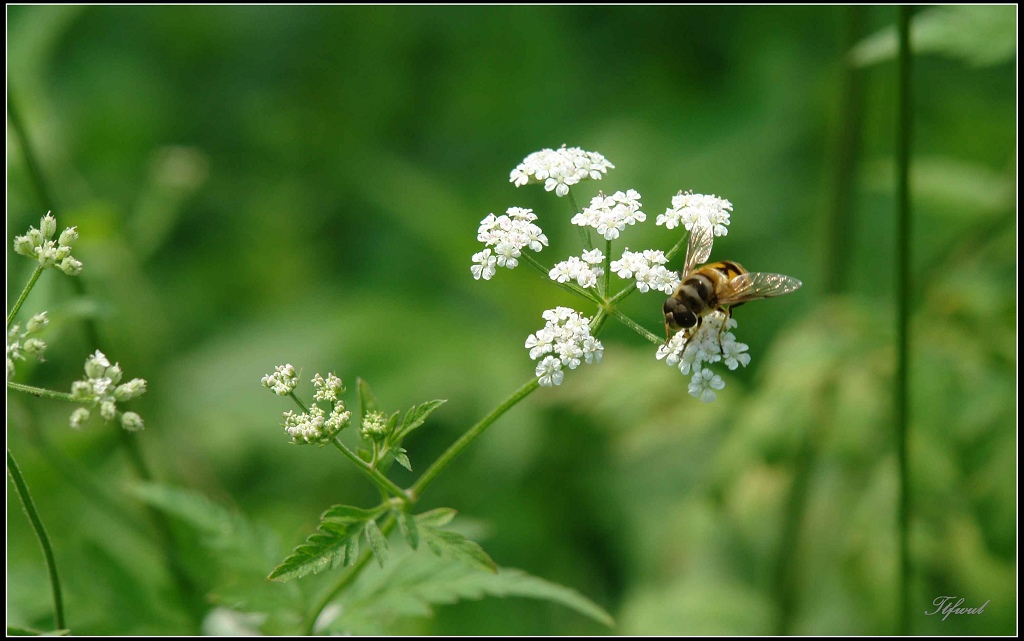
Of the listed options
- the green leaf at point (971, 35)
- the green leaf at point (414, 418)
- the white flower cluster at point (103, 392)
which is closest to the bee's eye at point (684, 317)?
the green leaf at point (414, 418)

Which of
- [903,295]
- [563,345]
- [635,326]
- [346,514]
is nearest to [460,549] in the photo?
[346,514]

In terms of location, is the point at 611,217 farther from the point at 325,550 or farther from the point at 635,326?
the point at 325,550

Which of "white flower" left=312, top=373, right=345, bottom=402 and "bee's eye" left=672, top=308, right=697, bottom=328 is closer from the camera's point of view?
"white flower" left=312, top=373, right=345, bottom=402

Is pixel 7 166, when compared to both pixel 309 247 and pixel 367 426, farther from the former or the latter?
pixel 309 247

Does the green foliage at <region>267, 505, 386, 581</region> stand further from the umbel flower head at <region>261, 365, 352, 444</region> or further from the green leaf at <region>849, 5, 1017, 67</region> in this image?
the green leaf at <region>849, 5, 1017, 67</region>

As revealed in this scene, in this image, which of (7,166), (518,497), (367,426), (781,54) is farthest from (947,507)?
(7,166)

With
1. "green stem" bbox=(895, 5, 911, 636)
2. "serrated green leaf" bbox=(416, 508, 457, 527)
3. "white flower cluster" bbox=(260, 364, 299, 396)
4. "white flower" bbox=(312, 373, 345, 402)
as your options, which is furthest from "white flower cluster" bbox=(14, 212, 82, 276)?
"green stem" bbox=(895, 5, 911, 636)
